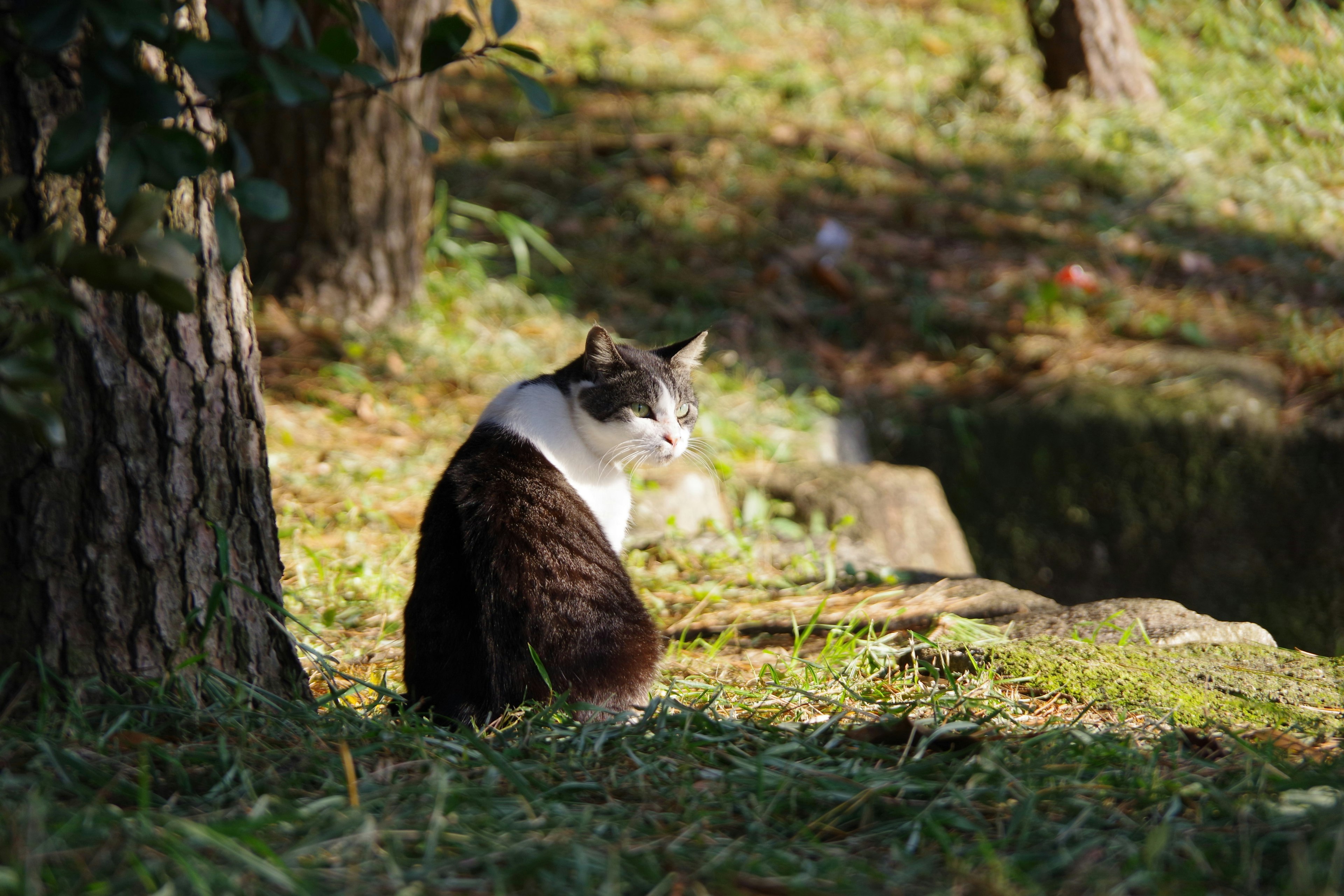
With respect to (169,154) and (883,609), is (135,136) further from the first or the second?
(883,609)

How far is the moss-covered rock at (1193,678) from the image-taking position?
1846 millimetres

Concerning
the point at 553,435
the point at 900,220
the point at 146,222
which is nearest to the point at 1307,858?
the point at 146,222

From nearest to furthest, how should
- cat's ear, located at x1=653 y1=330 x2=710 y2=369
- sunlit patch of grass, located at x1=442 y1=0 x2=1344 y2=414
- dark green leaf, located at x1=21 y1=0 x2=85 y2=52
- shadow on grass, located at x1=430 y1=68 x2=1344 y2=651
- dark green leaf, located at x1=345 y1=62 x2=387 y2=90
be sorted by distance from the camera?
dark green leaf, located at x1=21 y1=0 x2=85 y2=52 → dark green leaf, located at x1=345 y1=62 x2=387 y2=90 → cat's ear, located at x1=653 y1=330 x2=710 y2=369 → shadow on grass, located at x1=430 y1=68 x2=1344 y2=651 → sunlit patch of grass, located at x1=442 y1=0 x2=1344 y2=414

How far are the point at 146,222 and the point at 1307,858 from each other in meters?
1.50

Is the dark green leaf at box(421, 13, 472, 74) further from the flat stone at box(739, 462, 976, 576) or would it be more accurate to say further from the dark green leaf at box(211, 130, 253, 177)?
the flat stone at box(739, 462, 976, 576)

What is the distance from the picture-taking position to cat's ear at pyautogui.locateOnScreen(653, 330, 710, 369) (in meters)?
2.97

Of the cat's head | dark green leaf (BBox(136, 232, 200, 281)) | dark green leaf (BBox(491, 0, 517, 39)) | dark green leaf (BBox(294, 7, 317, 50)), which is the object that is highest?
dark green leaf (BBox(491, 0, 517, 39))

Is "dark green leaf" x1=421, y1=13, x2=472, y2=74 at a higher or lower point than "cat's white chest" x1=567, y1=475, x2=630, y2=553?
higher

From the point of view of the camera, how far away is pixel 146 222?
1.14m

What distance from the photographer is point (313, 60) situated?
1259 mm

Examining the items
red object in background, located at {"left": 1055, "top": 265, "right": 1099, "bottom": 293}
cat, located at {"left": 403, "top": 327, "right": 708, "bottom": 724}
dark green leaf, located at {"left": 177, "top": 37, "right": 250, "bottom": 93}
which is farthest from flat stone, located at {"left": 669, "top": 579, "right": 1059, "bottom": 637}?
red object in background, located at {"left": 1055, "top": 265, "right": 1099, "bottom": 293}

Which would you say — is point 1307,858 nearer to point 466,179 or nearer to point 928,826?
point 928,826

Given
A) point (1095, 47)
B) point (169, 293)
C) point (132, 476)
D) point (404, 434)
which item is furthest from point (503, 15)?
point (1095, 47)

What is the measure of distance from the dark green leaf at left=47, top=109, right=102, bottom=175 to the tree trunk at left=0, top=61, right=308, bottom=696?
33 cm
